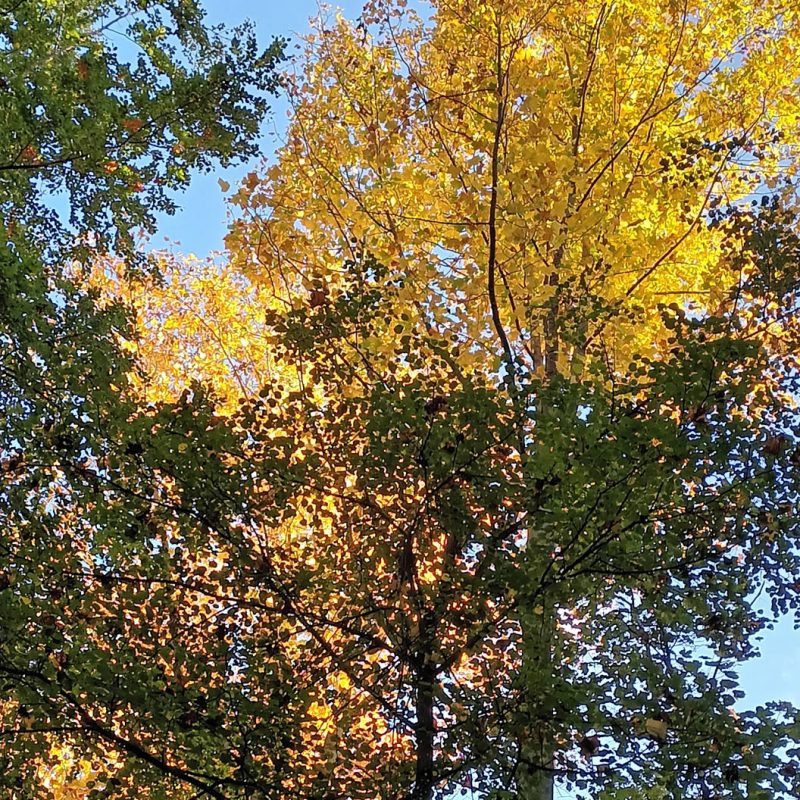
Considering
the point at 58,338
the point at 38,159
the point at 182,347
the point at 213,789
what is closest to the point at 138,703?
the point at 213,789

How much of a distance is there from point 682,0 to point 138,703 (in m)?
5.04

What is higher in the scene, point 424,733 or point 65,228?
point 65,228

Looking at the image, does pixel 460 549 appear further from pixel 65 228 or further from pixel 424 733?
pixel 65 228

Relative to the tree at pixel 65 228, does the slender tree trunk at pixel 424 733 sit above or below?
below

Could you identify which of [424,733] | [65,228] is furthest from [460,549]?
[65,228]

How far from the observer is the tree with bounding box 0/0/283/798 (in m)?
3.28

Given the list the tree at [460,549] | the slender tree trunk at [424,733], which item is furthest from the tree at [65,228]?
the slender tree trunk at [424,733]

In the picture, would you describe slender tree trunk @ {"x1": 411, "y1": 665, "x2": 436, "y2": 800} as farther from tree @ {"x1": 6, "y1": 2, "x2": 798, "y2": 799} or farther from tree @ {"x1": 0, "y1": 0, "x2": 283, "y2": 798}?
tree @ {"x1": 0, "y1": 0, "x2": 283, "y2": 798}

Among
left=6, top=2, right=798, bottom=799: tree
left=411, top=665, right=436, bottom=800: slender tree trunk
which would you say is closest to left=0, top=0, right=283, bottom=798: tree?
left=6, top=2, right=798, bottom=799: tree

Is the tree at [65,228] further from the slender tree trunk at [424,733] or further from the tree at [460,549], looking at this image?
the slender tree trunk at [424,733]

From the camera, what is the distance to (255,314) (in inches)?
284

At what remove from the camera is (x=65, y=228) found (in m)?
4.81

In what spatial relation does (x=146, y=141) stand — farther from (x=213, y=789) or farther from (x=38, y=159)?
(x=213, y=789)

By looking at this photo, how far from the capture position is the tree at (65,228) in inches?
129
